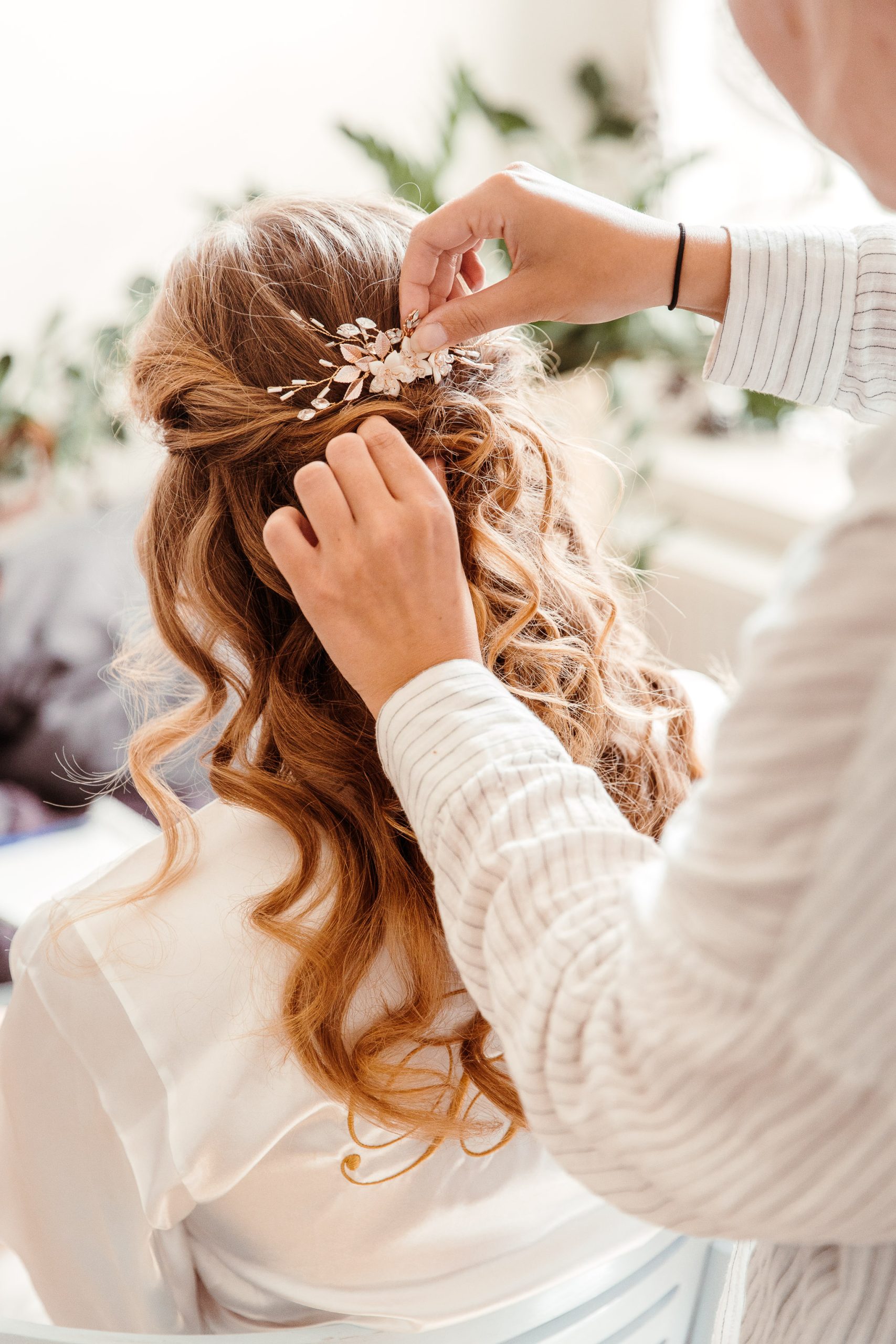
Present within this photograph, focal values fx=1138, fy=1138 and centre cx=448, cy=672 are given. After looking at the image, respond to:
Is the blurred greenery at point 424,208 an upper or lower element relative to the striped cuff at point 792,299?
lower

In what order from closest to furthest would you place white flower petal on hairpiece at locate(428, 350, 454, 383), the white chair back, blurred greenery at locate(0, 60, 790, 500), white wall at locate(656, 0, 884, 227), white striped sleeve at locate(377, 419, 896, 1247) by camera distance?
white striped sleeve at locate(377, 419, 896, 1247) < the white chair back < white flower petal on hairpiece at locate(428, 350, 454, 383) < blurred greenery at locate(0, 60, 790, 500) < white wall at locate(656, 0, 884, 227)

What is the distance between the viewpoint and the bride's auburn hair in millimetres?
817

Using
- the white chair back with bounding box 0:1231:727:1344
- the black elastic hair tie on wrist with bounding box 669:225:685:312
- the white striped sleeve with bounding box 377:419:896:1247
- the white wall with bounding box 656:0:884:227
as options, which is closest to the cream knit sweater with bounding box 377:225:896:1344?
the white striped sleeve with bounding box 377:419:896:1247

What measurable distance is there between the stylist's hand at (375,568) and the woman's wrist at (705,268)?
1.18 feet

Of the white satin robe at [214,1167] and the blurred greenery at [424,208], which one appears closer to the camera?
the white satin robe at [214,1167]

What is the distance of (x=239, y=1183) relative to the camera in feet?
2.82

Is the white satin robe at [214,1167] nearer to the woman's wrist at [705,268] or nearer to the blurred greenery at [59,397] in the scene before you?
the woman's wrist at [705,268]

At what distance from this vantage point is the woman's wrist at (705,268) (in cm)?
92

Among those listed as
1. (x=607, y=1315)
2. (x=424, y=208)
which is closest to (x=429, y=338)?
(x=607, y=1315)

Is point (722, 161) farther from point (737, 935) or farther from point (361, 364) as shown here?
point (737, 935)

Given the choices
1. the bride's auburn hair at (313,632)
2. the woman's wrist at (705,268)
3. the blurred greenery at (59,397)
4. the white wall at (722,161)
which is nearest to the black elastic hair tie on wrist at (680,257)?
the woman's wrist at (705,268)

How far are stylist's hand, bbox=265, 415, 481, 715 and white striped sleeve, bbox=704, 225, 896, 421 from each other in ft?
1.24

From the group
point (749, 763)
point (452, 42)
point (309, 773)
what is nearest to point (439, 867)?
point (749, 763)

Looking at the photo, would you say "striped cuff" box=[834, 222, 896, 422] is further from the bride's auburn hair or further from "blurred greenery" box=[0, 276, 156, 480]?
"blurred greenery" box=[0, 276, 156, 480]
